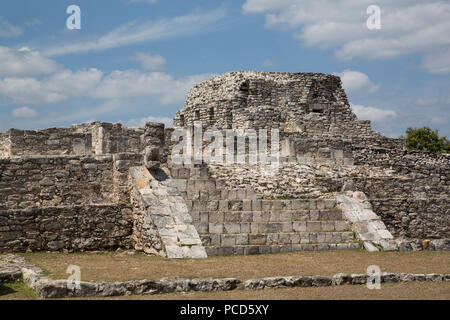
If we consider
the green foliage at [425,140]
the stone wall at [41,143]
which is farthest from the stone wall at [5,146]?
the green foliage at [425,140]

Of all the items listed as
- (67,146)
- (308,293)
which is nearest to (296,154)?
(67,146)

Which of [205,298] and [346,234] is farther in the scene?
[346,234]

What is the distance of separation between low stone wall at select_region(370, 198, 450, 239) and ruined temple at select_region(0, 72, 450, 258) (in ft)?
0.09

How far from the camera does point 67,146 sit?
19.3 metres

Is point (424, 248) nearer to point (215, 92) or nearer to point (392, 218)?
point (392, 218)

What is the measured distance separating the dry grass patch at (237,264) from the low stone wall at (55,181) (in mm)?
2659

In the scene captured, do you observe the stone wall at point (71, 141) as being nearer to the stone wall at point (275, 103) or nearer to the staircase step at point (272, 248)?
the stone wall at point (275, 103)

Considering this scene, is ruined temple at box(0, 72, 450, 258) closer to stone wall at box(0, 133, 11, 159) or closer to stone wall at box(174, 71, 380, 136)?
stone wall at box(0, 133, 11, 159)

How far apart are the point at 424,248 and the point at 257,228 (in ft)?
12.6

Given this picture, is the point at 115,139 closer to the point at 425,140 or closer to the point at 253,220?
the point at 253,220

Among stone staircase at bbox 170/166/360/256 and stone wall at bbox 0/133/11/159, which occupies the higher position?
stone wall at bbox 0/133/11/159

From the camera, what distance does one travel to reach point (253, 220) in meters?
13.0

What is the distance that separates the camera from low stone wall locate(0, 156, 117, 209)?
13.6 m

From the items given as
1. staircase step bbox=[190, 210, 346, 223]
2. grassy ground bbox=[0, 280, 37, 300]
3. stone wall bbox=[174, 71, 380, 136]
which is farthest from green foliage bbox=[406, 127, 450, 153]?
grassy ground bbox=[0, 280, 37, 300]
